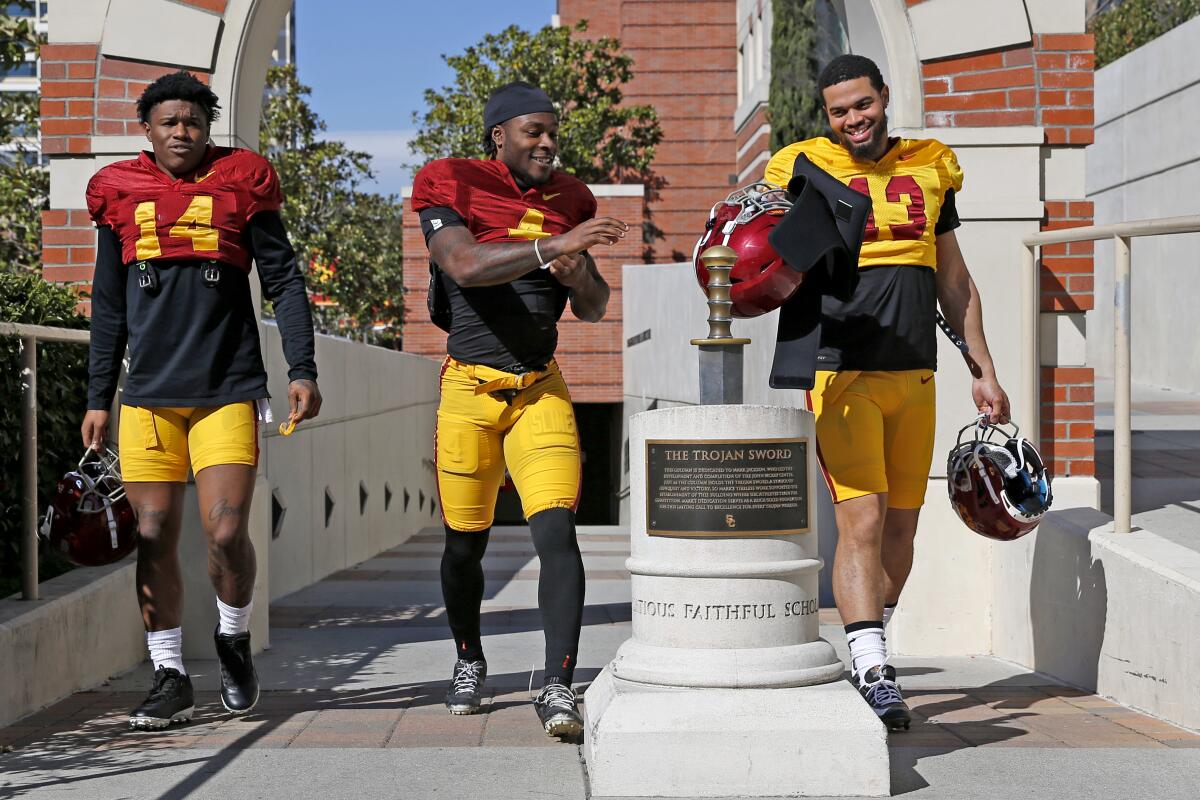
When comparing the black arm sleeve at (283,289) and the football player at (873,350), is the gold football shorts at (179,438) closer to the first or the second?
the black arm sleeve at (283,289)

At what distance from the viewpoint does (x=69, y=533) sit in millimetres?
4785

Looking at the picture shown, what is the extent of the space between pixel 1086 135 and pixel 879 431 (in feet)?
7.86

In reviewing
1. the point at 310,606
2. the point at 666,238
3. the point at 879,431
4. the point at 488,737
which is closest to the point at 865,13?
the point at 879,431

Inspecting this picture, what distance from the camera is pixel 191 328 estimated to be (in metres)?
4.71

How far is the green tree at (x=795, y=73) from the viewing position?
86.1 ft

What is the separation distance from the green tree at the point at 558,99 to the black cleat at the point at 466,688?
77.7 ft

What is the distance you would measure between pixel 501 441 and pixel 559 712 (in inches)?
36.6

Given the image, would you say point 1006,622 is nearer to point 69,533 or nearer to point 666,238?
point 69,533

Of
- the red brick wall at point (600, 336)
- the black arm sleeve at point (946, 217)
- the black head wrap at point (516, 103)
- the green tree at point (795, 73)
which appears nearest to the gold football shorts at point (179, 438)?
the black head wrap at point (516, 103)

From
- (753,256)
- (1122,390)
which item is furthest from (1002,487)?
(753,256)

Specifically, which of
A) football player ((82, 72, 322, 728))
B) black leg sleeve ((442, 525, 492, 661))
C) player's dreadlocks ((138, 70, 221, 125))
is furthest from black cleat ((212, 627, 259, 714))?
player's dreadlocks ((138, 70, 221, 125))

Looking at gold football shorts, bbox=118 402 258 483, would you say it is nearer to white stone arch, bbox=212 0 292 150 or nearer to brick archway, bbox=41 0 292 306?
brick archway, bbox=41 0 292 306

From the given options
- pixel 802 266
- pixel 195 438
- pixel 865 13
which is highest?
pixel 865 13

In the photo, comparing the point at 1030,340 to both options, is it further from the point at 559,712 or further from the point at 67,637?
the point at 67,637
